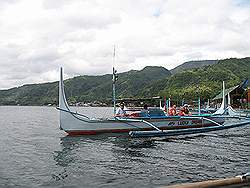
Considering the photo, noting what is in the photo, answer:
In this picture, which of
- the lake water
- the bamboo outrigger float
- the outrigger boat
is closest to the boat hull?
the outrigger boat

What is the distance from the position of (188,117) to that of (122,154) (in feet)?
36.4

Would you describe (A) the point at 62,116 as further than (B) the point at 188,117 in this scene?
No

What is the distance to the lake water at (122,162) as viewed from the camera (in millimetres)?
11508

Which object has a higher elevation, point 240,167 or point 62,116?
point 62,116

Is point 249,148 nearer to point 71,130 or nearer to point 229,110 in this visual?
point 71,130

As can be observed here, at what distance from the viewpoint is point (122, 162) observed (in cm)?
1464

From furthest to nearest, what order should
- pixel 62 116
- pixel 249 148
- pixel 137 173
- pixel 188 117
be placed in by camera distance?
pixel 188 117, pixel 62 116, pixel 249 148, pixel 137 173

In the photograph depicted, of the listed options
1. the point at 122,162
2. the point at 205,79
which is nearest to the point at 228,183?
the point at 122,162

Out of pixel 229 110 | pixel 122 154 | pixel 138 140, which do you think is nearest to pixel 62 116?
pixel 138 140

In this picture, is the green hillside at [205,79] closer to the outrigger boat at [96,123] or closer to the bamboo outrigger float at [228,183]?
the outrigger boat at [96,123]

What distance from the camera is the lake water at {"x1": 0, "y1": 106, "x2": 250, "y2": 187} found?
11.5 m

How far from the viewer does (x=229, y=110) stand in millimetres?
39000

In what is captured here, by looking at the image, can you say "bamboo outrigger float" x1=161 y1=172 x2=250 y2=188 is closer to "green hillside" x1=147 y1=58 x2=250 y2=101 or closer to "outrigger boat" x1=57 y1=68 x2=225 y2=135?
"outrigger boat" x1=57 y1=68 x2=225 y2=135

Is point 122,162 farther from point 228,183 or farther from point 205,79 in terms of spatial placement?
point 205,79
